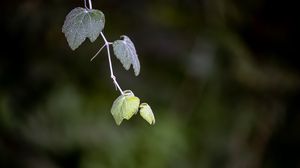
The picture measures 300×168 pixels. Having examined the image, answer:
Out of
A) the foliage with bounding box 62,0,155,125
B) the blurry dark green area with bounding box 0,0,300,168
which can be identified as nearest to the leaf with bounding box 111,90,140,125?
the foliage with bounding box 62,0,155,125

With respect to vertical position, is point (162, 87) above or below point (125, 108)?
below

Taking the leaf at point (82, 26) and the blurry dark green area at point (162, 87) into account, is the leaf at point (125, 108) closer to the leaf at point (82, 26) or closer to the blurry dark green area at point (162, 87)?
the leaf at point (82, 26)

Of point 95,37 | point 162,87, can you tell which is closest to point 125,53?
point 95,37

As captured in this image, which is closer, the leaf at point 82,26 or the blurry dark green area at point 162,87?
the leaf at point 82,26

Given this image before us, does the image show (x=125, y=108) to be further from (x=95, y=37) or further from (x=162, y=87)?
(x=162, y=87)

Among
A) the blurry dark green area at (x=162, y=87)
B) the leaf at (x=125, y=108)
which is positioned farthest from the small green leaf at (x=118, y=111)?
the blurry dark green area at (x=162, y=87)

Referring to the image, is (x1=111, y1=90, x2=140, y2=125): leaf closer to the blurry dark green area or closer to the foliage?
the foliage
